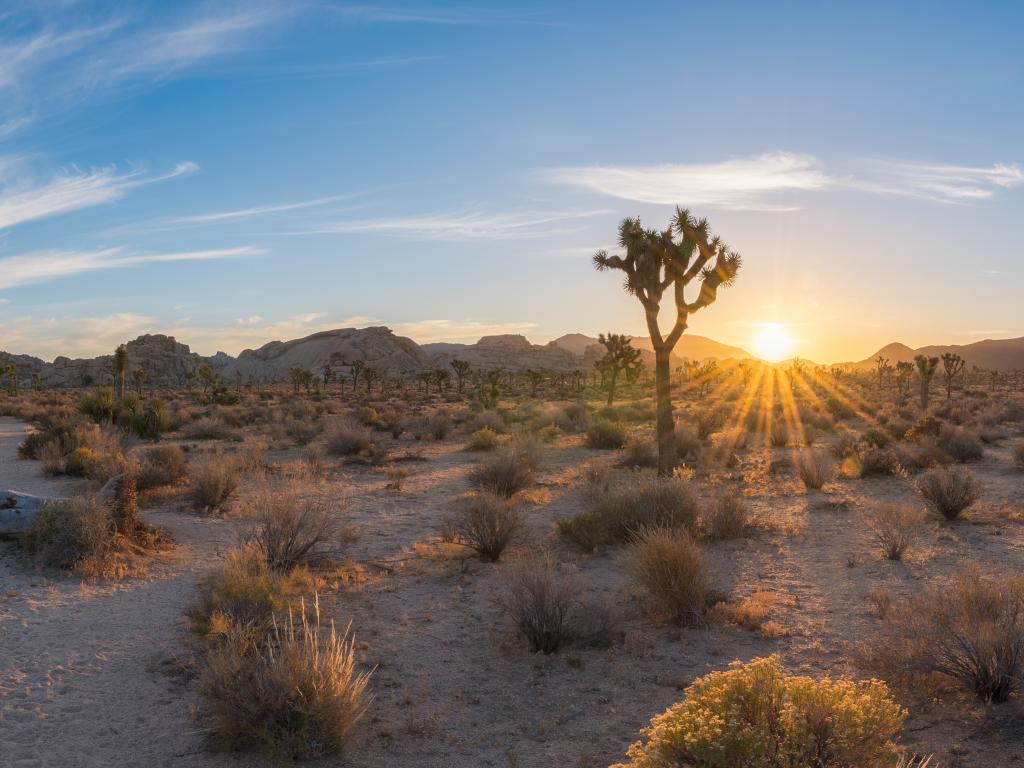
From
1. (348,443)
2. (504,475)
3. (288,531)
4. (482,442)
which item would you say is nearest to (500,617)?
(288,531)

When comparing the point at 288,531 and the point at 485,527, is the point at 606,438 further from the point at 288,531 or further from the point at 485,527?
the point at 288,531

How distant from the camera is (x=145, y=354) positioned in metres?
137

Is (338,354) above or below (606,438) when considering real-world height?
above

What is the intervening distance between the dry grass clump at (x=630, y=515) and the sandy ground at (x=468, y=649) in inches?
17.1

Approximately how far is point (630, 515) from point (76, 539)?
7606mm

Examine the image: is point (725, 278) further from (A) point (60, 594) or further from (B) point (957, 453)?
(A) point (60, 594)

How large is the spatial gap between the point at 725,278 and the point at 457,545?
9.52 meters

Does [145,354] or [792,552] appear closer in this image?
[792,552]

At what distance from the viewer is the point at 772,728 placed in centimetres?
343

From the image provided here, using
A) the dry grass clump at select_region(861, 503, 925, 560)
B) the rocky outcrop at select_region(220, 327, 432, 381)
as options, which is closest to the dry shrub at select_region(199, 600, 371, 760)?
the dry grass clump at select_region(861, 503, 925, 560)

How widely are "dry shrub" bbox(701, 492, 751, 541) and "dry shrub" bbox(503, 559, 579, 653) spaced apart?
4550 mm

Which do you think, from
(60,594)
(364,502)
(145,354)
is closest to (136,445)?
(364,502)

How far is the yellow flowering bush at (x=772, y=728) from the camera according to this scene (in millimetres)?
3186

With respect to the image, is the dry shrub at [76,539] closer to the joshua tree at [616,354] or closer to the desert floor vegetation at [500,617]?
the desert floor vegetation at [500,617]
